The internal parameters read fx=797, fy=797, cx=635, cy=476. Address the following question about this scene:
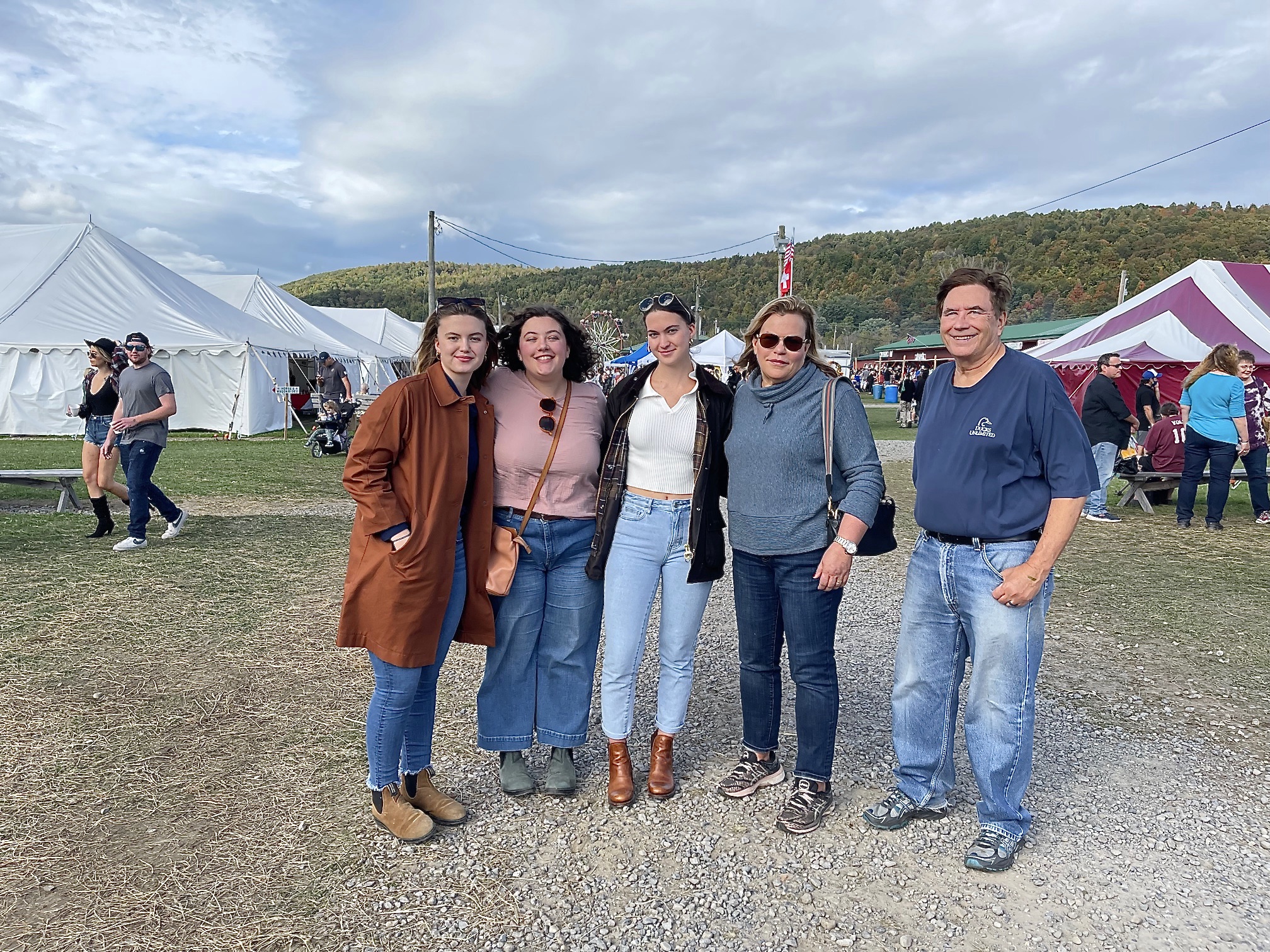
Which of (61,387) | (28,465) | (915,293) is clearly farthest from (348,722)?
(915,293)

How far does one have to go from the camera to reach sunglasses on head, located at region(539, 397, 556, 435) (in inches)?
115

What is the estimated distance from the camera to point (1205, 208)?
2872 inches

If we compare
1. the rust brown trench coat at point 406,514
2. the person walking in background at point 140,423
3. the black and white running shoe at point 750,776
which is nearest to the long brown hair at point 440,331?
the rust brown trench coat at point 406,514

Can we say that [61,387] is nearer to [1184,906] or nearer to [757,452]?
[757,452]

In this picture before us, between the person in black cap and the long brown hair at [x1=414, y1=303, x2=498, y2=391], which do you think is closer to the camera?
the long brown hair at [x1=414, y1=303, x2=498, y2=391]

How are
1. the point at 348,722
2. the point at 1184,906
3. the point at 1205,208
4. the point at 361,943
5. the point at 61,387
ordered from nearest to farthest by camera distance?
the point at 361,943
the point at 1184,906
the point at 348,722
the point at 61,387
the point at 1205,208

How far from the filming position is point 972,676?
2674 millimetres

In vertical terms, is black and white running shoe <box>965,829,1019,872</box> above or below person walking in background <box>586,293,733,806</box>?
below

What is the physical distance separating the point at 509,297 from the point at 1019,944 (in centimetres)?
9276

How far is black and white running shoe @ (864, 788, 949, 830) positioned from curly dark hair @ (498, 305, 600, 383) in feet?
6.42

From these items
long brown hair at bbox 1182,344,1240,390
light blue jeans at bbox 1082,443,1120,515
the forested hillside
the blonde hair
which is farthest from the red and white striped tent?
the forested hillside

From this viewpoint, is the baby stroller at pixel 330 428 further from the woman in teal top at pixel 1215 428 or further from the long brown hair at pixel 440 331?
the woman in teal top at pixel 1215 428

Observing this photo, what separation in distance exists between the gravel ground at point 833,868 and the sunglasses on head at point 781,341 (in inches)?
68.3

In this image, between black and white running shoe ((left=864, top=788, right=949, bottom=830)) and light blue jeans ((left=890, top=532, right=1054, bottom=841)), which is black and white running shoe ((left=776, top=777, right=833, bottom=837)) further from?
light blue jeans ((left=890, top=532, right=1054, bottom=841))
